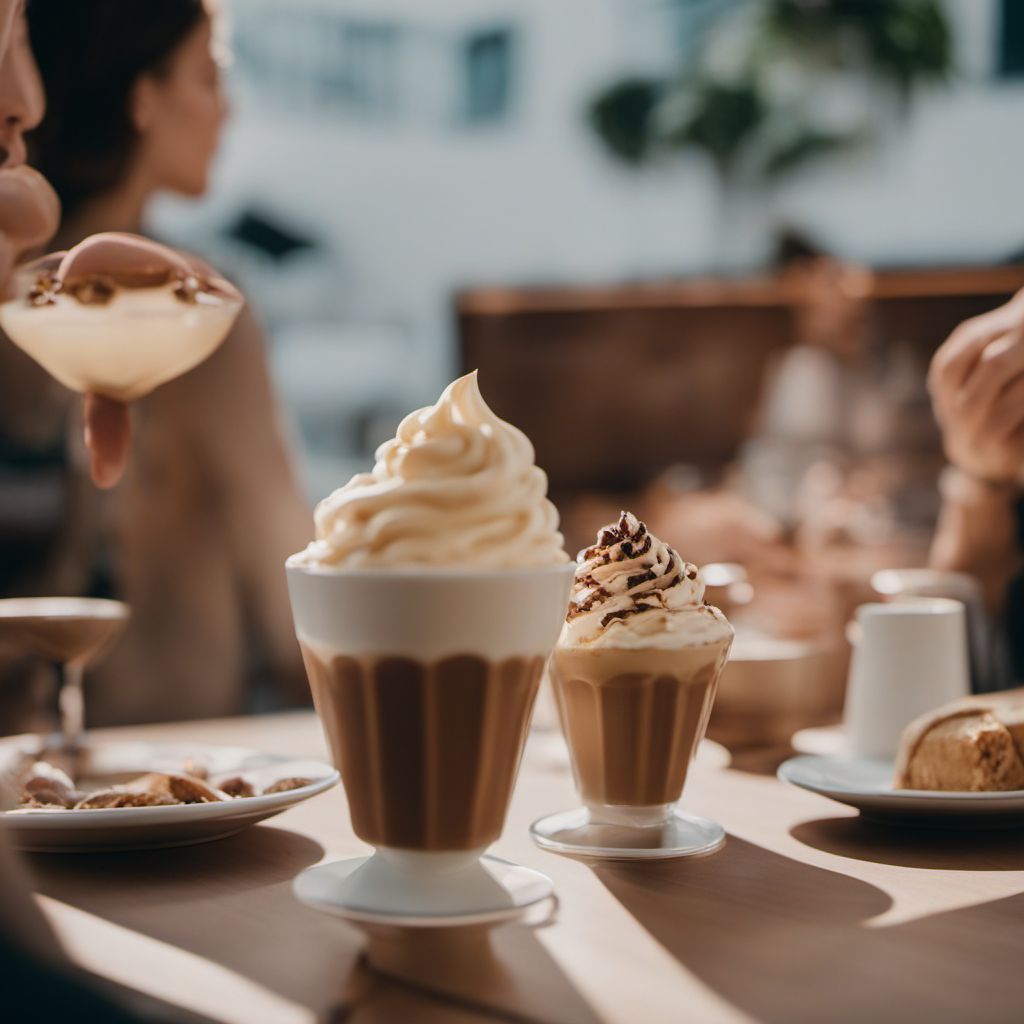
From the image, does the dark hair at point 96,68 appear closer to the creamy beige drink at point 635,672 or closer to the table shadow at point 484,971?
the creamy beige drink at point 635,672

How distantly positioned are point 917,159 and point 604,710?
39.7 feet

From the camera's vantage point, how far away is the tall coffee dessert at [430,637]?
67cm

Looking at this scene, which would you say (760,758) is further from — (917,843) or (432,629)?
(432,629)

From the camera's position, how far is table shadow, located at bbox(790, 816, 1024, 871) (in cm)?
86

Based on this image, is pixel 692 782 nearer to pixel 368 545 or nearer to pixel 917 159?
pixel 368 545

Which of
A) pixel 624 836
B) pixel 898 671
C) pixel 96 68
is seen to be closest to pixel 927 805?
pixel 624 836

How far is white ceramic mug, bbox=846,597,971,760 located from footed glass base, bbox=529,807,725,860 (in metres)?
0.32

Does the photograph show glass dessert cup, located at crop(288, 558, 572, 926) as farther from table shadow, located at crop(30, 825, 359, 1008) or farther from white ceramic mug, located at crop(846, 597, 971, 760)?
white ceramic mug, located at crop(846, 597, 971, 760)

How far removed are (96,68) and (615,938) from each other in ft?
6.38

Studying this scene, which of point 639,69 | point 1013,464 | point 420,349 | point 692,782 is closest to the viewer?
point 692,782

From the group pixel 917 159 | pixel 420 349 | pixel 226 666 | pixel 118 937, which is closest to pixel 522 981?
pixel 118 937

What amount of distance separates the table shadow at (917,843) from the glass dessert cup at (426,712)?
11.1 inches

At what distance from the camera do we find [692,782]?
44.6 inches

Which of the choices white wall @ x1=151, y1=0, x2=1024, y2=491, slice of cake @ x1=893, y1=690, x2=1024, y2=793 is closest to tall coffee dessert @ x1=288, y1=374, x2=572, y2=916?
slice of cake @ x1=893, y1=690, x2=1024, y2=793
